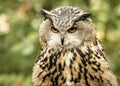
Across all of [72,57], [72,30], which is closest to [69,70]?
[72,57]

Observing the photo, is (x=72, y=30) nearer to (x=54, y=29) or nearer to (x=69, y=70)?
(x=54, y=29)

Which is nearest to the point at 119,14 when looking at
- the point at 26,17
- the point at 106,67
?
the point at 26,17

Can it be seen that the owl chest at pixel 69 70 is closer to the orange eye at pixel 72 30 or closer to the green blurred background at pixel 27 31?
the orange eye at pixel 72 30

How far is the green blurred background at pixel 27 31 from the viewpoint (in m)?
8.57

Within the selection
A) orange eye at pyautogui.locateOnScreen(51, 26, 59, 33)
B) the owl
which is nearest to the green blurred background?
the owl

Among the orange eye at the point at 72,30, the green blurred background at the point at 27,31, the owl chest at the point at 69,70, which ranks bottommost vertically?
the owl chest at the point at 69,70

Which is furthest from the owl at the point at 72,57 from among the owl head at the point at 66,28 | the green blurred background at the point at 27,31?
the green blurred background at the point at 27,31

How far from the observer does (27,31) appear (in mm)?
8789

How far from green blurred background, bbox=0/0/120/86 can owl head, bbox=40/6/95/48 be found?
1762mm

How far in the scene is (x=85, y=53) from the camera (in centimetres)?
670

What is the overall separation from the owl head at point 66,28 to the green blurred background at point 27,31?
176 cm

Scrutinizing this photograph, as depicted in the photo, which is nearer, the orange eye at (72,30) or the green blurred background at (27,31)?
the orange eye at (72,30)

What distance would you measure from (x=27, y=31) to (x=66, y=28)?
93.9 inches

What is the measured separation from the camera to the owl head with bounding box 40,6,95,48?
6441 millimetres
